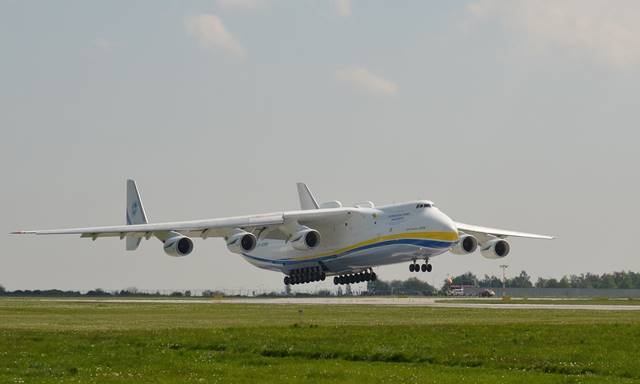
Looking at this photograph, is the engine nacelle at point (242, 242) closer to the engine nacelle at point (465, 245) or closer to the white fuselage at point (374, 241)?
the white fuselage at point (374, 241)

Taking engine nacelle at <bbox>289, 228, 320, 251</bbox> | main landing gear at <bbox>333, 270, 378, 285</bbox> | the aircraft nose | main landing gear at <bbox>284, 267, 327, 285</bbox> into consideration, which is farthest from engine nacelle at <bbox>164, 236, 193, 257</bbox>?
the aircraft nose

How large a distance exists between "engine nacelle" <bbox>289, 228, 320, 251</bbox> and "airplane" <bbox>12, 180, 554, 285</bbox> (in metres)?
0.06

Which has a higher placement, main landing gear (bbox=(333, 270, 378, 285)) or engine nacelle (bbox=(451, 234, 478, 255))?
engine nacelle (bbox=(451, 234, 478, 255))

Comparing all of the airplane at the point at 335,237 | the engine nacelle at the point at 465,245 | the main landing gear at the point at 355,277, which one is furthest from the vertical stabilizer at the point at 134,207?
the engine nacelle at the point at 465,245

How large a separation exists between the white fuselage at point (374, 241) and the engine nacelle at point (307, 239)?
6.64 ft

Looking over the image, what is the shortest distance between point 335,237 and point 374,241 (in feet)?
14.1

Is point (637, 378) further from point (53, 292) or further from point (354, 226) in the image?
point (53, 292)

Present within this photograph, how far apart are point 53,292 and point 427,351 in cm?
8046

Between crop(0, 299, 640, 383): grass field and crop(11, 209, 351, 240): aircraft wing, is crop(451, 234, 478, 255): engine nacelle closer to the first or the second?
crop(11, 209, 351, 240): aircraft wing

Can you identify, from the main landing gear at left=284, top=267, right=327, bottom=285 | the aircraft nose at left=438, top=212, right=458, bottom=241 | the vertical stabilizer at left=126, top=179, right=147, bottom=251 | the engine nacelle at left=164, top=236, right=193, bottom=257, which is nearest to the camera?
the aircraft nose at left=438, top=212, right=458, bottom=241

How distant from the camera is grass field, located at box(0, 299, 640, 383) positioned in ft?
63.7

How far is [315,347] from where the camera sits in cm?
2412

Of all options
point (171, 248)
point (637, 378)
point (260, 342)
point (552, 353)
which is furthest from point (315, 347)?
point (171, 248)

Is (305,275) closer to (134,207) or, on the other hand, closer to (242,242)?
(242,242)
